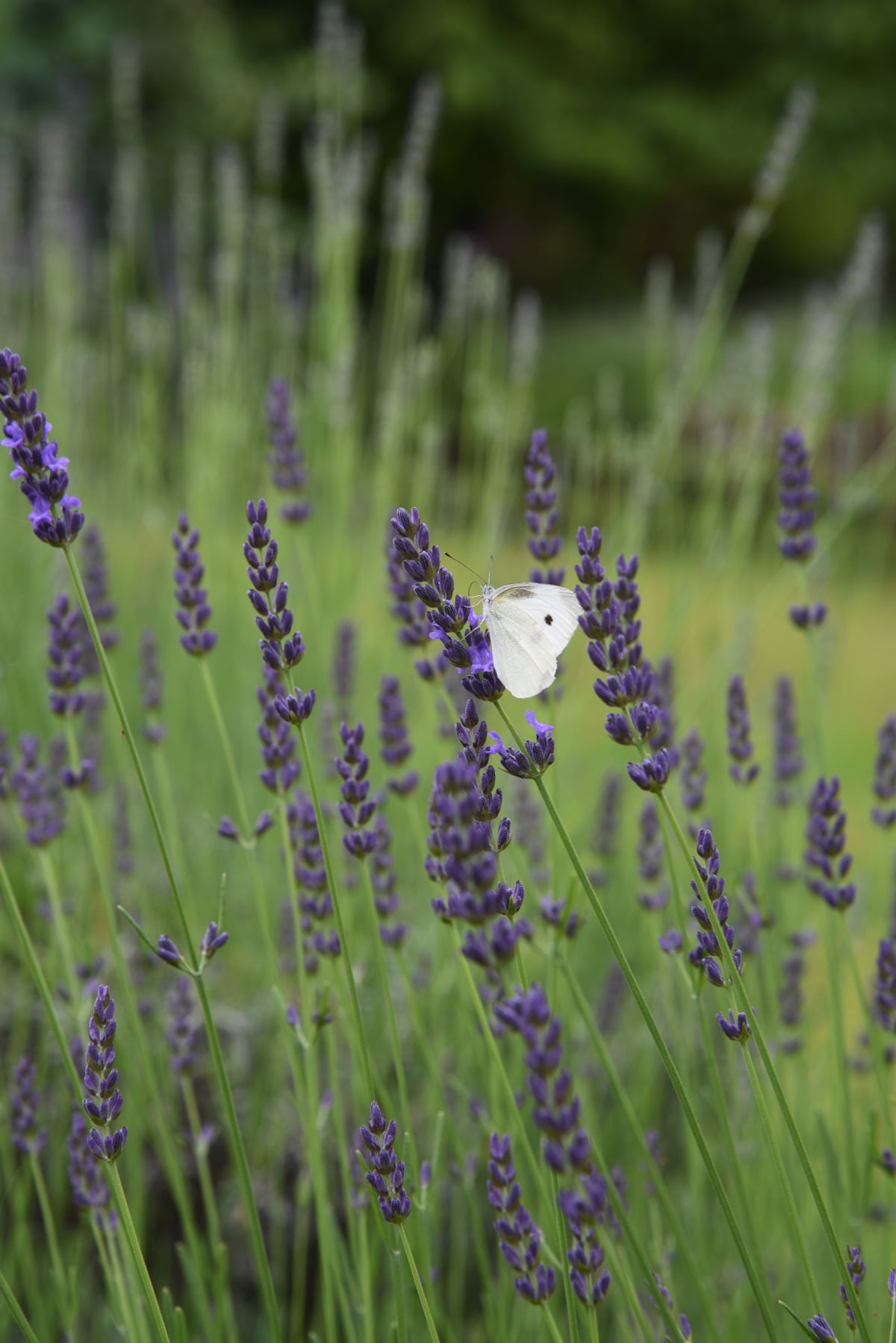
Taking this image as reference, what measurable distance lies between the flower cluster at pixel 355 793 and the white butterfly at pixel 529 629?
0.17 m

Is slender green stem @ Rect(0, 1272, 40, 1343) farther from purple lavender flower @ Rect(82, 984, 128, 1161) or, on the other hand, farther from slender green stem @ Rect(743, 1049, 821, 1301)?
slender green stem @ Rect(743, 1049, 821, 1301)

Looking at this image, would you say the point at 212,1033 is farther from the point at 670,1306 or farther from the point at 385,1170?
the point at 670,1306

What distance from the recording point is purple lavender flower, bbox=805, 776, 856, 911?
1.22m

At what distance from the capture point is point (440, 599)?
0.85m

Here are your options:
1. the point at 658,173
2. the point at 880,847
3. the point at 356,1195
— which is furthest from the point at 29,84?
the point at 356,1195

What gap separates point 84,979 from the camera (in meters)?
1.61

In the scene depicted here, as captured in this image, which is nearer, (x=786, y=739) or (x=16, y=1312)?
(x=16, y=1312)

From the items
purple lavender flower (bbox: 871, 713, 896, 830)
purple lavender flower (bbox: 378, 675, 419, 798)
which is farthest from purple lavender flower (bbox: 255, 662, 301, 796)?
purple lavender flower (bbox: 871, 713, 896, 830)

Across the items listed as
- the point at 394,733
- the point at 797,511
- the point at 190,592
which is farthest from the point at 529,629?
the point at 797,511

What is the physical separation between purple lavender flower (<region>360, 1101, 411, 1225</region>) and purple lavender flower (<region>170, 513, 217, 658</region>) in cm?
55

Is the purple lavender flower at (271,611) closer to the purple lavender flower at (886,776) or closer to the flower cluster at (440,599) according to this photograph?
the flower cluster at (440,599)

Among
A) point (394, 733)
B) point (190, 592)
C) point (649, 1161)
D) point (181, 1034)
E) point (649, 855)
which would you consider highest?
point (190, 592)

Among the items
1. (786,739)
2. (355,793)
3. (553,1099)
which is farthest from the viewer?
(786,739)

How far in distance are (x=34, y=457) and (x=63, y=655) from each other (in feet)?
1.40
